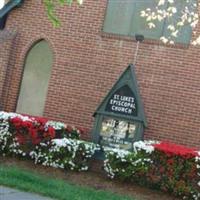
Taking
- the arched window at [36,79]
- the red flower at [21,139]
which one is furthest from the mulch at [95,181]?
the arched window at [36,79]

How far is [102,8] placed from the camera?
46.7ft

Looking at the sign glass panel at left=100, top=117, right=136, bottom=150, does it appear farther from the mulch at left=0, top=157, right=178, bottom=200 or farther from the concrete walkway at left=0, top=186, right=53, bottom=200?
the concrete walkway at left=0, top=186, right=53, bottom=200

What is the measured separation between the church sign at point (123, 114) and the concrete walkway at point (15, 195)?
12.4 ft

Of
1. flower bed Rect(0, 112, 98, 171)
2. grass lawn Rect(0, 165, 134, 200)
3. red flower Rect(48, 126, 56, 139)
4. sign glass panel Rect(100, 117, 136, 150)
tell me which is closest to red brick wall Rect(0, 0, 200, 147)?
sign glass panel Rect(100, 117, 136, 150)

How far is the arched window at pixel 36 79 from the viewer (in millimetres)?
14672

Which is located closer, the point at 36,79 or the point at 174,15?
the point at 174,15

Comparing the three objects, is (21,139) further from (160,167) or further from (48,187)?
(160,167)

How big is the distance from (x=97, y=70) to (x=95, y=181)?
10.5 feet

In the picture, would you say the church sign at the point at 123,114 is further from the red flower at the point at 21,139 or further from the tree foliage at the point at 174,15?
the red flower at the point at 21,139

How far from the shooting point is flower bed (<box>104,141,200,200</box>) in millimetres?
11070

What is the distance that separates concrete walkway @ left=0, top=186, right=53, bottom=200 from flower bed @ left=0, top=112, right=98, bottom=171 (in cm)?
280

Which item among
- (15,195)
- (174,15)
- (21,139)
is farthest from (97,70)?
(15,195)

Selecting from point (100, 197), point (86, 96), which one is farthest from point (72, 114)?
point (100, 197)

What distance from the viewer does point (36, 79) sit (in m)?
14.8
